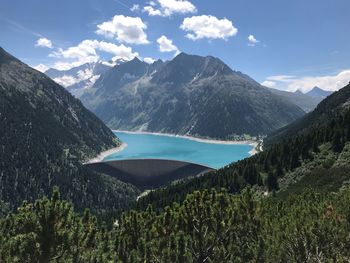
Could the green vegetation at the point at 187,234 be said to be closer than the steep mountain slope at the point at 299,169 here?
Yes

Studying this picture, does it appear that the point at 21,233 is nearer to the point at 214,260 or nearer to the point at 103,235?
the point at 103,235

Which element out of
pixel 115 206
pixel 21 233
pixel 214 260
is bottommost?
pixel 115 206

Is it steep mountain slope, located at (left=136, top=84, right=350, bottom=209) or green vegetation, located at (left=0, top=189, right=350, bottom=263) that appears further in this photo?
steep mountain slope, located at (left=136, top=84, right=350, bottom=209)

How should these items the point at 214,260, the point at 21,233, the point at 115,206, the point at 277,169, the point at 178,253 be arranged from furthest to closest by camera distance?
the point at 115,206 → the point at 277,169 → the point at 214,260 → the point at 178,253 → the point at 21,233

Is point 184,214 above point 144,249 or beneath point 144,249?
above

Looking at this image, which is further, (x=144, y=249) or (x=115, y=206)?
(x=115, y=206)

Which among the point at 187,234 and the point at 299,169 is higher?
the point at 299,169

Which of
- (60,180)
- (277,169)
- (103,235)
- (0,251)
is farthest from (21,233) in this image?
(60,180)

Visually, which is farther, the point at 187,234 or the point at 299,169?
the point at 299,169
